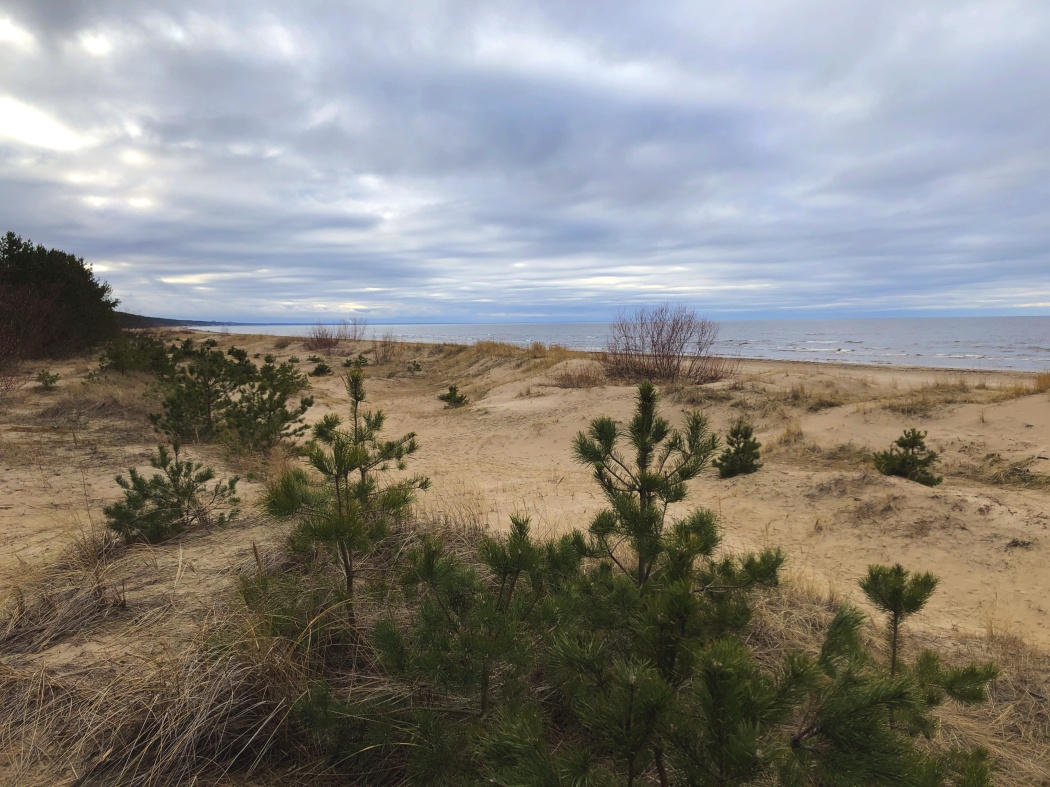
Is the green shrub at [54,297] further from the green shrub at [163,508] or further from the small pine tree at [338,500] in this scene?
the small pine tree at [338,500]

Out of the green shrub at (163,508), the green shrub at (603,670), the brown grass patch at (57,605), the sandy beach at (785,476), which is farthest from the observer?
the sandy beach at (785,476)

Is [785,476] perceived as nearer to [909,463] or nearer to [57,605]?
[909,463]

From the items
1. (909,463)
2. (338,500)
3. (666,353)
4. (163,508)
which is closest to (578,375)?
(666,353)

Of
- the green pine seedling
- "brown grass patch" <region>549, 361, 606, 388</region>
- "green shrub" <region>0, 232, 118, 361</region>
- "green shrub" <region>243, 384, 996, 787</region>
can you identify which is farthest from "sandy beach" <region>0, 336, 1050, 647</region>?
"green shrub" <region>0, 232, 118, 361</region>

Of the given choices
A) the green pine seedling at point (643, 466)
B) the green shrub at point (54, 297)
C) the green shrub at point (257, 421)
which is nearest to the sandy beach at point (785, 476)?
the green shrub at point (257, 421)

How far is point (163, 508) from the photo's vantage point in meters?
4.45

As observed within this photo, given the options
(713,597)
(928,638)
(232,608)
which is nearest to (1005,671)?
(928,638)

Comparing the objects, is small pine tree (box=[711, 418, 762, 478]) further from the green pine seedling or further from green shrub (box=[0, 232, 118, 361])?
green shrub (box=[0, 232, 118, 361])

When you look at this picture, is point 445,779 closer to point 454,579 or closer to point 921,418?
point 454,579

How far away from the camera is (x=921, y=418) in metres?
9.38

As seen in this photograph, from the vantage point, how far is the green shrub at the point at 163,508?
4.18 m

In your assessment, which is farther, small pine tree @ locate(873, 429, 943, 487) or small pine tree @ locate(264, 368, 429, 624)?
small pine tree @ locate(873, 429, 943, 487)

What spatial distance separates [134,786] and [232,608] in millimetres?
975

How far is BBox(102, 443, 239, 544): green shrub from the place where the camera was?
418 cm
